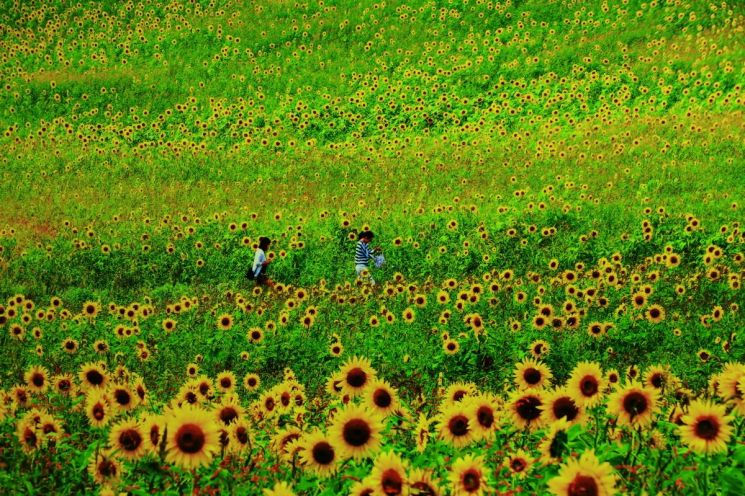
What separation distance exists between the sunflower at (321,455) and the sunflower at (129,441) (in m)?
0.74

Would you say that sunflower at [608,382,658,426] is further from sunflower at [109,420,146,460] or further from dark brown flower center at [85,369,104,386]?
dark brown flower center at [85,369,104,386]

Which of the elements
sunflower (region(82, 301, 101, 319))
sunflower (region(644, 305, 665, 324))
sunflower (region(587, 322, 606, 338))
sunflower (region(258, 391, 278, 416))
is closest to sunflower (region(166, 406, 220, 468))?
sunflower (region(258, 391, 278, 416))

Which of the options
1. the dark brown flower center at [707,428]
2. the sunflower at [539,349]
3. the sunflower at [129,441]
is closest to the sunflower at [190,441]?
the sunflower at [129,441]

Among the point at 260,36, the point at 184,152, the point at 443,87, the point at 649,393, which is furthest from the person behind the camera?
the point at 260,36

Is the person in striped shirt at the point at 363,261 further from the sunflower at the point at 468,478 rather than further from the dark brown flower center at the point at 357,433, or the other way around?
the sunflower at the point at 468,478

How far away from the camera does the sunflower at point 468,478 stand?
2432mm

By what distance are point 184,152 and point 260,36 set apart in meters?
9.29

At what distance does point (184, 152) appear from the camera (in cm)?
1983

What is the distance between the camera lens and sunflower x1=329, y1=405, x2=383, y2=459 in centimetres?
275

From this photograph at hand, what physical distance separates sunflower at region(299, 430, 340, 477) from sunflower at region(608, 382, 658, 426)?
129 cm

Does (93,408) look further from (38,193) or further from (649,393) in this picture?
(38,193)

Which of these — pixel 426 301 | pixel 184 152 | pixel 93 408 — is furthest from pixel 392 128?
pixel 93 408

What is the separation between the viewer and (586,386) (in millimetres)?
3229

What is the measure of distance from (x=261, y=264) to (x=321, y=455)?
8.61m
